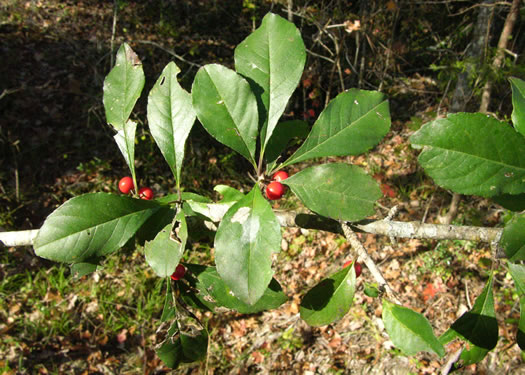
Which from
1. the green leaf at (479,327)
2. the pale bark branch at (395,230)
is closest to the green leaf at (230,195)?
the pale bark branch at (395,230)

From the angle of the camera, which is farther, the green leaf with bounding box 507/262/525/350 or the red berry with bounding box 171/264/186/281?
the red berry with bounding box 171/264/186/281

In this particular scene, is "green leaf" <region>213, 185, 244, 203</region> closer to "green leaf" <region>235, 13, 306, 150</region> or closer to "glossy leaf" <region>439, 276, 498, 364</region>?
"green leaf" <region>235, 13, 306, 150</region>

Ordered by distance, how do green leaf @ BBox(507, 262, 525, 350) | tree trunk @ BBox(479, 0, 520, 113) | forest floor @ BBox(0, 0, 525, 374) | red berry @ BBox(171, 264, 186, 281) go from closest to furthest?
green leaf @ BBox(507, 262, 525, 350)
red berry @ BBox(171, 264, 186, 281)
tree trunk @ BBox(479, 0, 520, 113)
forest floor @ BBox(0, 0, 525, 374)

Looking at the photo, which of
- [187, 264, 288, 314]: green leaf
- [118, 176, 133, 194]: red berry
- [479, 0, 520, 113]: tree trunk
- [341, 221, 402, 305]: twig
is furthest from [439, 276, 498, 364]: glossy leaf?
[479, 0, 520, 113]: tree trunk

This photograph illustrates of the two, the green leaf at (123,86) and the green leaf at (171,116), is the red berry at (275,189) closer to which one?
the green leaf at (171,116)

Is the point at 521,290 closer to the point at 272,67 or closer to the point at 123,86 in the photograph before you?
the point at 272,67

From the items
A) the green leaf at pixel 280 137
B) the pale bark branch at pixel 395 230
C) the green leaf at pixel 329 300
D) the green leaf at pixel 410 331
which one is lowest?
the green leaf at pixel 329 300

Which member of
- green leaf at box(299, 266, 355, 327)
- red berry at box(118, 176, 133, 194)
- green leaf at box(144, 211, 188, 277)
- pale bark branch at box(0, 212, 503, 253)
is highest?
pale bark branch at box(0, 212, 503, 253)

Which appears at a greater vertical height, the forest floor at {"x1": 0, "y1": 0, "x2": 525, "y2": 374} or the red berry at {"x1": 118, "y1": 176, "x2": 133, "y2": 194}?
the red berry at {"x1": 118, "y1": 176, "x2": 133, "y2": 194}
